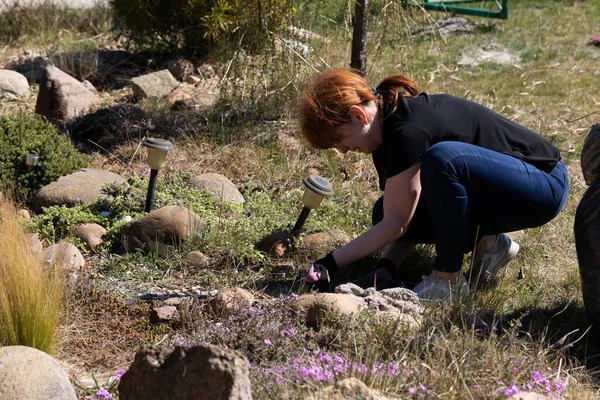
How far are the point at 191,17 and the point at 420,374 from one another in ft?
17.9

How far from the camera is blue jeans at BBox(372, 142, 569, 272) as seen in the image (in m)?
3.49

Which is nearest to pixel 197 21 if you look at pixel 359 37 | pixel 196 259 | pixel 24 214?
pixel 359 37

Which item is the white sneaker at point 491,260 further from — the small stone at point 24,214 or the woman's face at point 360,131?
the small stone at point 24,214

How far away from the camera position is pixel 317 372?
268 cm

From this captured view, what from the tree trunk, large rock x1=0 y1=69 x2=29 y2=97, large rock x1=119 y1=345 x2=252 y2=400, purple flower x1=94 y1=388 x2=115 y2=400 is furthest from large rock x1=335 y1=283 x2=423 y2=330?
large rock x1=0 y1=69 x2=29 y2=97

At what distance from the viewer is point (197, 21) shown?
7.52 meters

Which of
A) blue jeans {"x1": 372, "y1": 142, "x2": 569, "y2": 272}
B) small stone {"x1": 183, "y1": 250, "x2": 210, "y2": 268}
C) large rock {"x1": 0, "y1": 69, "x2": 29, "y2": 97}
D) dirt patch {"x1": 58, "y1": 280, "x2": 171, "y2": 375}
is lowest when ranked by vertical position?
large rock {"x1": 0, "y1": 69, "x2": 29, "y2": 97}

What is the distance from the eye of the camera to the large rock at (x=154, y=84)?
707 centimetres

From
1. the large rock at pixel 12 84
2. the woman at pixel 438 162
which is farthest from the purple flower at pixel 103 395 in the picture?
the large rock at pixel 12 84

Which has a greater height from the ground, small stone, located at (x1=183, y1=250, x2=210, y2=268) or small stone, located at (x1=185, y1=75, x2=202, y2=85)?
small stone, located at (x1=183, y1=250, x2=210, y2=268)

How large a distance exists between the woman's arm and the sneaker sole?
54 centimetres

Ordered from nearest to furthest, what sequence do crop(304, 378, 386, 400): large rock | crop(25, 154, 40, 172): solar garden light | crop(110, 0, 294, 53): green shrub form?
crop(304, 378, 386, 400): large rock
crop(25, 154, 40, 172): solar garden light
crop(110, 0, 294, 53): green shrub

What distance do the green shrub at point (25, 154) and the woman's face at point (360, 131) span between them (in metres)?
2.32

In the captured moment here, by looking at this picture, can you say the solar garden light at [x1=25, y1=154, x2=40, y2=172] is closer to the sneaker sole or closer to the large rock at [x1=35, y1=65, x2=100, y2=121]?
the large rock at [x1=35, y1=65, x2=100, y2=121]
